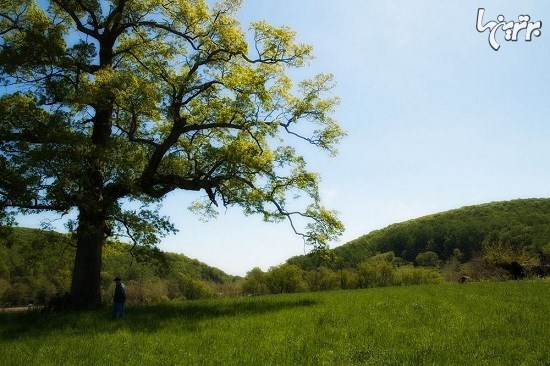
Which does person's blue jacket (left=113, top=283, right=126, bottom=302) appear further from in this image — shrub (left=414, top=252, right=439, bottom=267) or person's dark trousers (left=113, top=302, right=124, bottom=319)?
shrub (left=414, top=252, right=439, bottom=267)

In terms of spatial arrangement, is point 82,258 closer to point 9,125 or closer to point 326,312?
point 9,125

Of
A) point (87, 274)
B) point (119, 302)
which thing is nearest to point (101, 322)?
point (119, 302)

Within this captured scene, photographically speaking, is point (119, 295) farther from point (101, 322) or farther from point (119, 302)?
point (101, 322)

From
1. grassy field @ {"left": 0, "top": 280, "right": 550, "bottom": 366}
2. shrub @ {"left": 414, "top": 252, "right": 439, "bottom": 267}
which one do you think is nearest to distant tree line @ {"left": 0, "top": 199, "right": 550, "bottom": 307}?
shrub @ {"left": 414, "top": 252, "right": 439, "bottom": 267}

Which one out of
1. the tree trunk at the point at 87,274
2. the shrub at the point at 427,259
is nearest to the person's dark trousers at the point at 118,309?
the tree trunk at the point at 87,274

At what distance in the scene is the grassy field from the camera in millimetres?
10609

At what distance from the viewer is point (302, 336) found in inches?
527

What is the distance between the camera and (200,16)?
26.0 m

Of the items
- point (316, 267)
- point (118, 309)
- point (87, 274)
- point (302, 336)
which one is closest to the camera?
point (302, 336)

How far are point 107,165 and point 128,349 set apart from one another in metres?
11.7

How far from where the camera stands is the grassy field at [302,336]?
1061 cm

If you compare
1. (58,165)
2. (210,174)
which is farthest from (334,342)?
(210,174)

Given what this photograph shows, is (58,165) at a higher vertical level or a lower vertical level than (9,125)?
lower

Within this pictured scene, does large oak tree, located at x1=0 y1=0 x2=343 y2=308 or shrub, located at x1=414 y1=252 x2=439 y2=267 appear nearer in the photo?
large oak tree, located at x1=0 y1=0 x2=343 y2=308
